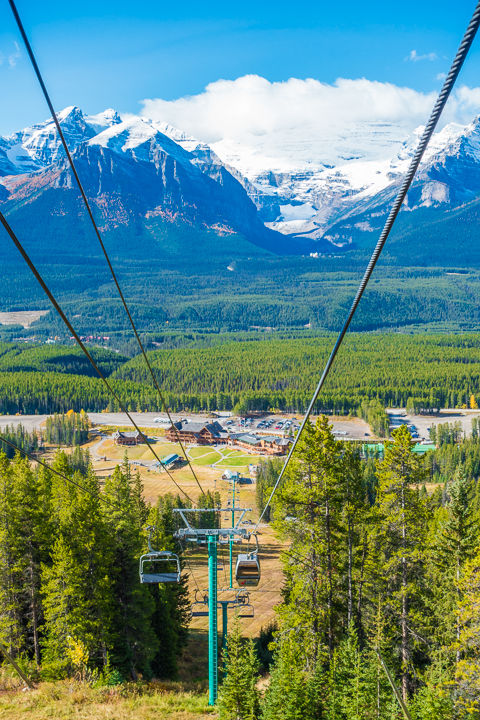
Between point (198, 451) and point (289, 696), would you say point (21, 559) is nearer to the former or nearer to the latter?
point (289, 696)

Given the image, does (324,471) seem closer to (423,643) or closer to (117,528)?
(423,643)

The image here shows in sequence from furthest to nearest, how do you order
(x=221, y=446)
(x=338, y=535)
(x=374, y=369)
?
(x=374, y=369) < (x=221, y=446) < (x=338, y=535)

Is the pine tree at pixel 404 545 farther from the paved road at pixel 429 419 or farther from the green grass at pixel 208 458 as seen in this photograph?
the paved road at pixel 429 419

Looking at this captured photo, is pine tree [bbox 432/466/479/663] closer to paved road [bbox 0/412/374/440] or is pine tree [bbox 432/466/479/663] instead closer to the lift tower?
the lift tower

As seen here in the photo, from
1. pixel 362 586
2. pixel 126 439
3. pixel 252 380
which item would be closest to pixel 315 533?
pixel 362 586

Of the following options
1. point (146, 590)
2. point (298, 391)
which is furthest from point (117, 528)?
point (298, 391)
